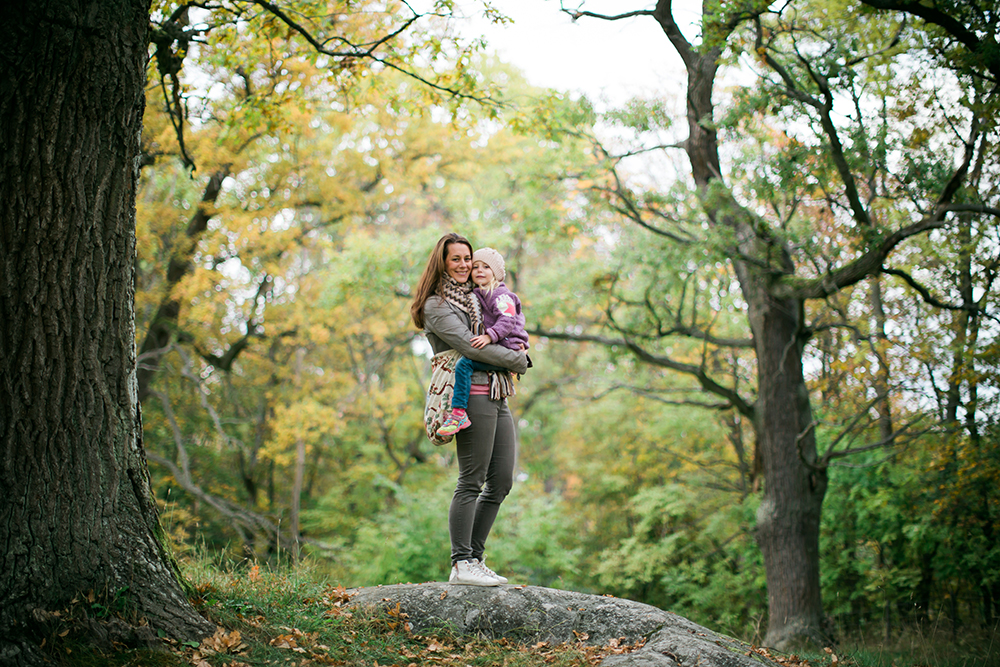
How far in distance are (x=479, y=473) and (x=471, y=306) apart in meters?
0.91

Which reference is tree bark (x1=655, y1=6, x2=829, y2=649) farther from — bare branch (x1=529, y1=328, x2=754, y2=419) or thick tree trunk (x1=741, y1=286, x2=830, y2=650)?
bare branch (x1=529, y1=328, x2=754, y2=419)

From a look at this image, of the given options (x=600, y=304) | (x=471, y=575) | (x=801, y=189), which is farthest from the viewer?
(x=600, y=304)

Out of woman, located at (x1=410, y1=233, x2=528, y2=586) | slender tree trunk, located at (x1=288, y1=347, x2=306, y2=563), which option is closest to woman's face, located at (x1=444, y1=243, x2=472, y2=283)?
woman, located at (x1=410, y1=233, x2=528, y2=586)

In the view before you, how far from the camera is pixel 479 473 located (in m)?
3.72

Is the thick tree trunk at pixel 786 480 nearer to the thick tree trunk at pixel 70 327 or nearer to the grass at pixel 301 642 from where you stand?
the grass at pixel 301 642

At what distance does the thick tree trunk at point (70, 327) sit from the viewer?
8.38 ft

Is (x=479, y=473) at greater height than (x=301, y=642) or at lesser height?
greater

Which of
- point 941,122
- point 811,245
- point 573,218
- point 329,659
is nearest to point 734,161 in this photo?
point 811,245

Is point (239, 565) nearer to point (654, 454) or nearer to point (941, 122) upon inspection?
point (941, 122)

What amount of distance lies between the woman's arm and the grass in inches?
54.5

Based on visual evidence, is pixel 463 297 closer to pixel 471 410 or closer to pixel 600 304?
pixel 471 410

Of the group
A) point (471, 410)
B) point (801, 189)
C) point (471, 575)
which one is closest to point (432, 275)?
point (471, 410)

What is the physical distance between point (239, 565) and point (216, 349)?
9.36 metres

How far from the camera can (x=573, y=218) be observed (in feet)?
31.7
